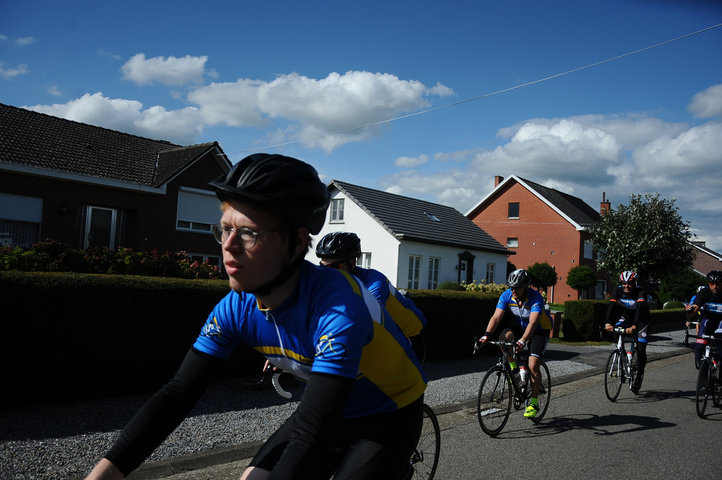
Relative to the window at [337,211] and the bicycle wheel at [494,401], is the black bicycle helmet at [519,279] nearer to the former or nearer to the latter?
the bicycle wheel at [494,401]

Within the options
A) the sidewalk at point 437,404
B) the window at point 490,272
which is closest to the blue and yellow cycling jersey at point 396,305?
the sidewalk at point 437,404

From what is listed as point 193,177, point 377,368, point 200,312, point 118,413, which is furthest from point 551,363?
point 193,177

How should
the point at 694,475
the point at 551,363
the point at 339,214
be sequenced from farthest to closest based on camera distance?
1. the point at 339,214
2. the point at 551,363
3. the point at 694,475

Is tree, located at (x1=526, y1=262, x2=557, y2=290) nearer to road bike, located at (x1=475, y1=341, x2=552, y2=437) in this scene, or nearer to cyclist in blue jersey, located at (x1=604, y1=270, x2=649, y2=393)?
cyclist in blue jersey, located at (x1=604, y1=270, x2=649, y2=393)

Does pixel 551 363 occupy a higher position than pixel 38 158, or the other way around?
pixel 38 158

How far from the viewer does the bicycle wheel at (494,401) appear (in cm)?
647

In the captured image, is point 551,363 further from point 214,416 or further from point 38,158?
point 38,158

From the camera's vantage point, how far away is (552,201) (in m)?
45.1

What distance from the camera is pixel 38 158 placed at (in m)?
19.4

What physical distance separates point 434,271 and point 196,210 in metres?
14.4

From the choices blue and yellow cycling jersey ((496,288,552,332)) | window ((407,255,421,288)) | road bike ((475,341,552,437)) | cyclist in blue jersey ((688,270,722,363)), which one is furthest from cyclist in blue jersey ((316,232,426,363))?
window ((407,255,421,288))

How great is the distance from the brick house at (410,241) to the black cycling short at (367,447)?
2534cm

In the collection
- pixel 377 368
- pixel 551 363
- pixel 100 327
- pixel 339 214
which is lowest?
pixel 551 363

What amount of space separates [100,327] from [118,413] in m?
1.11
